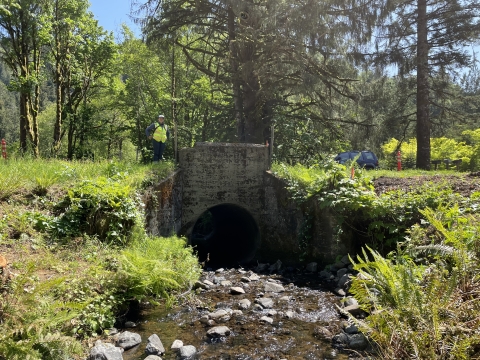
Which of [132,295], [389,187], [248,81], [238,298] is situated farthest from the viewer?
[248,81]

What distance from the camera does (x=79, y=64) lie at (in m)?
23.7

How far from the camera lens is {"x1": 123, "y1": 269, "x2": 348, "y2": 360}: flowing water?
16.0 ft

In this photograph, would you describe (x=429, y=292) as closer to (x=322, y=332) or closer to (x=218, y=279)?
(x=322, y=332)

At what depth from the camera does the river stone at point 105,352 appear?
13.8 ft

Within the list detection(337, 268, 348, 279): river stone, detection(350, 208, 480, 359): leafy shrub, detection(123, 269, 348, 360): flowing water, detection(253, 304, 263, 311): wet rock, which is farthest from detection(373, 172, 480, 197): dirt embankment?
detection(253, 304, 263, 311): wet rock

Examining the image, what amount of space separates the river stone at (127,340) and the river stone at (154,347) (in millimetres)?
189

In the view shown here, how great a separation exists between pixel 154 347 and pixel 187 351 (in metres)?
0.43

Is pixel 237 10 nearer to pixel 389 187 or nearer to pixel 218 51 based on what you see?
pixel 218 51

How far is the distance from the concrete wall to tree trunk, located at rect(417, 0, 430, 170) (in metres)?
7.40

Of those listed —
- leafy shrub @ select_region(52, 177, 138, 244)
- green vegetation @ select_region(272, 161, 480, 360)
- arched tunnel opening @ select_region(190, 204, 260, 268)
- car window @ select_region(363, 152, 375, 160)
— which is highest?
car window @ select_region(363, 152, 375, 160)

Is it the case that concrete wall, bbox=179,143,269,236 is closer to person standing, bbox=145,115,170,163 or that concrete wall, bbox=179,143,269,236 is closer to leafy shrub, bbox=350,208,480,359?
person standing, bbox=145,115,170,163

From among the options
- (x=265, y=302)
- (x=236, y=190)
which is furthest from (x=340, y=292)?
(x=236, y=190)

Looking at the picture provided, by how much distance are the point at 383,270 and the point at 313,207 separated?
5466mm

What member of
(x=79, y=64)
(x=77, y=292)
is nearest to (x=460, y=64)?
(x=77, y=292)
